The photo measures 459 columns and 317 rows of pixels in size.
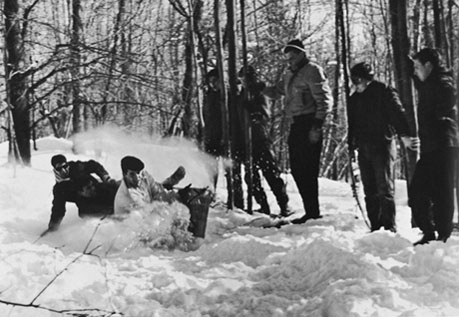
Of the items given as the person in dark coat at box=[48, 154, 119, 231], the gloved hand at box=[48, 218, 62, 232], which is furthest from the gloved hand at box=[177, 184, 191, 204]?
the gloved hand at box=[48, 218, 62, 232]

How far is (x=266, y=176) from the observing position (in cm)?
652

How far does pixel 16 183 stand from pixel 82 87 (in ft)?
4.67

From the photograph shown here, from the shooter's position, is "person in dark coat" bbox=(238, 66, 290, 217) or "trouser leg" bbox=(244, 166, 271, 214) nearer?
"person in dark coat" bbox=(238, 66, 290, 217)

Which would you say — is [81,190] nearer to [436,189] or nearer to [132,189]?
[132,189]

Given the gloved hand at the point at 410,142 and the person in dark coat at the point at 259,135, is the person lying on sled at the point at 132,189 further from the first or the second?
the gloved hand at the point at 410,142

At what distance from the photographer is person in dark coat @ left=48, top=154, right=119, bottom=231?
4898mm

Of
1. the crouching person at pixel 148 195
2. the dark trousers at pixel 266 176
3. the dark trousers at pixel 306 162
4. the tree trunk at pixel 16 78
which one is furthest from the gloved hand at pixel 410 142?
the tree trunk at pixel 16 78

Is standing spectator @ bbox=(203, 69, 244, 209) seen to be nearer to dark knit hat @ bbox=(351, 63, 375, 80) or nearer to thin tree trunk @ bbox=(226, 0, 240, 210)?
thin tree trunk @ bbox=(226, 0, 240, 210)

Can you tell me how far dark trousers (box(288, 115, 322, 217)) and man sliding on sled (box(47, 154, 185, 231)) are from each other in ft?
6.10

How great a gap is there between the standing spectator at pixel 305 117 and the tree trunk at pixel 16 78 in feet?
10.2

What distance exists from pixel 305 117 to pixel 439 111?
1615mm

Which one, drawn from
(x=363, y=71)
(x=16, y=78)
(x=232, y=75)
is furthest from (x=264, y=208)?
(x=16, y=78)

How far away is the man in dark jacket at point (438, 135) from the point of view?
4.44 m

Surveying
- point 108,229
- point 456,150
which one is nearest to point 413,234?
point 456,150
